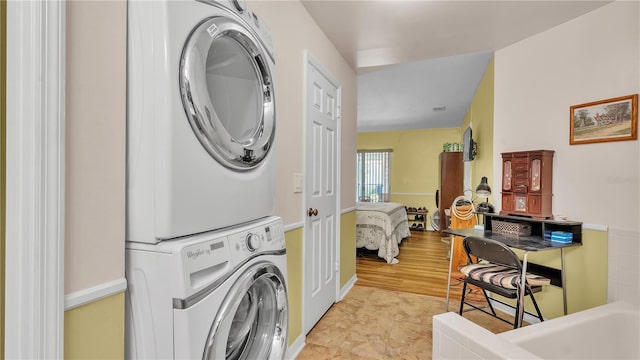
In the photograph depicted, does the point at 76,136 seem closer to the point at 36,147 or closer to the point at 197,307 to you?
the point at 36,147

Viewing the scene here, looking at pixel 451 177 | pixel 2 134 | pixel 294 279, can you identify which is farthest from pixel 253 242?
pixel 451 177

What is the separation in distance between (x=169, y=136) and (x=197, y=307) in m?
0.47

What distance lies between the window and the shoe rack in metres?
0.81

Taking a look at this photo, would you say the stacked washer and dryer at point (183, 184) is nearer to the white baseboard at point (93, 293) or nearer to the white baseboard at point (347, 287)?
the white baseboard at point (93, 293)

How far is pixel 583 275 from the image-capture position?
7.38ft

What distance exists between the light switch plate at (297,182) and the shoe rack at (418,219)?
18.8 feet

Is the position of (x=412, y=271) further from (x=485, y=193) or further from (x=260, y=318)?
(x=260, y=318)

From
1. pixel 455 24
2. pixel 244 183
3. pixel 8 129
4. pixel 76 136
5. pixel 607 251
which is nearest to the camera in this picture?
pixel 8 129

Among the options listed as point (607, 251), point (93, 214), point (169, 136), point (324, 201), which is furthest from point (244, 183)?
point (607, 251)

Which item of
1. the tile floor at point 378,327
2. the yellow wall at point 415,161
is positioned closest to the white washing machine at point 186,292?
the tile floor at point 378,327

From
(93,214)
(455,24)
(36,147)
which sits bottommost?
(93,214)

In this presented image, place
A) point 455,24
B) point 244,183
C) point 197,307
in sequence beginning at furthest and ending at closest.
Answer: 1. point 455,24
2. point 244,183
3. point 197,307

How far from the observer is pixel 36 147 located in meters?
0.66

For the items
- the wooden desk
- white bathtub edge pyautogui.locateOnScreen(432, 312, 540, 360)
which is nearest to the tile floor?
the wooden desk
